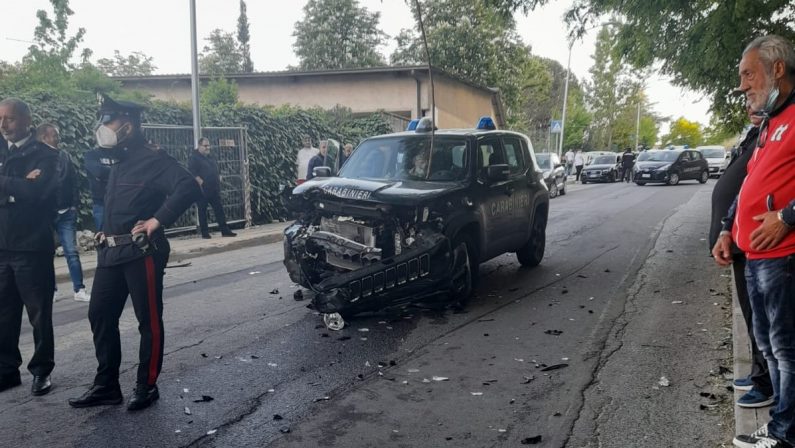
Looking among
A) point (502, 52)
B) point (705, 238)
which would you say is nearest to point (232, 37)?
point (502, 52)

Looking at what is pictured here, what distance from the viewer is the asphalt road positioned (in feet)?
12.4

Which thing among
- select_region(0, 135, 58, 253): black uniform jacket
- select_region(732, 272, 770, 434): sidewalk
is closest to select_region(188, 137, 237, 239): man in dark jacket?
select_region(0, 135, 58, 253): black uniform jacket

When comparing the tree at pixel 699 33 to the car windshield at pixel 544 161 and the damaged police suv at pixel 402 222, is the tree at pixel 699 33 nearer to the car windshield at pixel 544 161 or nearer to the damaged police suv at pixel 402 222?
the damaged police suv at pixel 402 222

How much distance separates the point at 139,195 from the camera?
4.20 meters

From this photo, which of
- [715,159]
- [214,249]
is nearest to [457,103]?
[715,159]

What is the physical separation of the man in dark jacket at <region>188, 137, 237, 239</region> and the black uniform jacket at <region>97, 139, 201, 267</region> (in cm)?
762

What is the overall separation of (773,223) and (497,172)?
418 centimetres

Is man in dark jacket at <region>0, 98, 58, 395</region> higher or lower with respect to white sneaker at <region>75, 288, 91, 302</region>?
higher

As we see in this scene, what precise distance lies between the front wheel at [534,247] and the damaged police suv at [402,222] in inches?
39.1

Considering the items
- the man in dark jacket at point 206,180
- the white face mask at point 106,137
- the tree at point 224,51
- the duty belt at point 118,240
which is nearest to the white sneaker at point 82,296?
the duty belt at point 118,240

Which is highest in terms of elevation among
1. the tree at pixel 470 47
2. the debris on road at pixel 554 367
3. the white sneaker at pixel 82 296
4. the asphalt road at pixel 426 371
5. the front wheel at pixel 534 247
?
the tree at pixel 470 47

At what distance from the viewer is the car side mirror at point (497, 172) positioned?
7.04 metres

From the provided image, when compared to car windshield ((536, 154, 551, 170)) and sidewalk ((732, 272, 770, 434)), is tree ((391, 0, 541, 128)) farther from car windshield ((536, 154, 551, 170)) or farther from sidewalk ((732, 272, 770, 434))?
sidewalk ((732, 272, 770, 434))

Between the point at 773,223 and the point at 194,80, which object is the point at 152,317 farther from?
the point at 194,80
